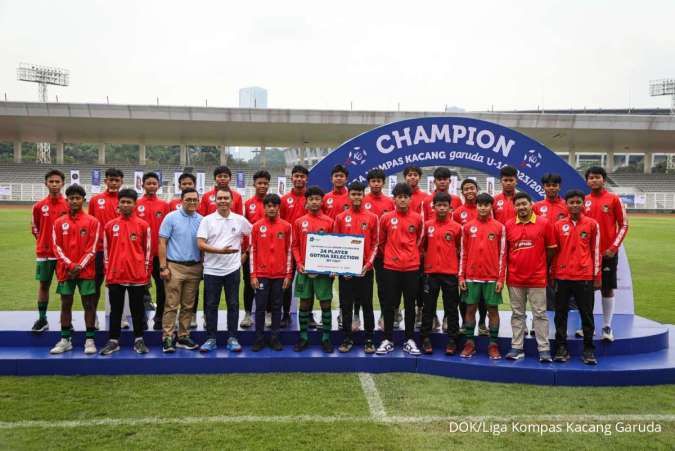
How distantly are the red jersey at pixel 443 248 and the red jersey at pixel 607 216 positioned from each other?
155cm

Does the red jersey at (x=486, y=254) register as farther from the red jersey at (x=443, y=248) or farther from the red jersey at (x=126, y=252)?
the red jersey at (x=126, y=252)

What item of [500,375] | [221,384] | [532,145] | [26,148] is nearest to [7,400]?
[221,384]

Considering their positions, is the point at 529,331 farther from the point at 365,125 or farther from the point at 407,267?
the point at 365,125

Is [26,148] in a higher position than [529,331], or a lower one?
higher

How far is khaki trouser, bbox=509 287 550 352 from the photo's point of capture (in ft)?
17.0

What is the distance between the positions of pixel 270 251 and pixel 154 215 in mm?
1483

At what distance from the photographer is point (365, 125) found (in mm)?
33312

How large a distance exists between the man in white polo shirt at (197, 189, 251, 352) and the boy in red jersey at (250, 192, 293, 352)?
0.57 feet

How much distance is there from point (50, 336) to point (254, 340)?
6.57ft

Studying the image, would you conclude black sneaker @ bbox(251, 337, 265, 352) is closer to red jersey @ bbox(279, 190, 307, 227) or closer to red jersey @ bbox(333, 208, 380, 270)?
red jersey @ bbox(333, 208, 380, 270)

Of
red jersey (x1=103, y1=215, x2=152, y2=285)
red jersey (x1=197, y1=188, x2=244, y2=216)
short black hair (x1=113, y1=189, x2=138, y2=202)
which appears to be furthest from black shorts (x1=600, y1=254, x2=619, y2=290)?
short black hair (x1=113, y1=189, x2=138, y2=202)

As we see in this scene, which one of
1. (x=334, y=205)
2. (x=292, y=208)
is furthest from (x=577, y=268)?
(x=292, y=208)

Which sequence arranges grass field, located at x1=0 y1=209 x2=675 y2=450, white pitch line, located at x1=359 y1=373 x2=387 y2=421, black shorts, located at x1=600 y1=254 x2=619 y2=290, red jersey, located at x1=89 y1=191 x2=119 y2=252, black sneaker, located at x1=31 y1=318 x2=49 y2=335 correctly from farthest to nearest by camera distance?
red jersey, located at x1=89 y1=191 x2=119 y2=252 → black shorts, located at x1=600 y1=254 x2=619 y2=290 → black sneaker, located at x1=31 y1=318 x2=49 y2=335 → white pitch line, located at x1=359 y1=373 x2=387 y2=421 → grass field, located at x1=0 y1=209 x2=675 y2=450

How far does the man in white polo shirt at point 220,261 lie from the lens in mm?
5371
